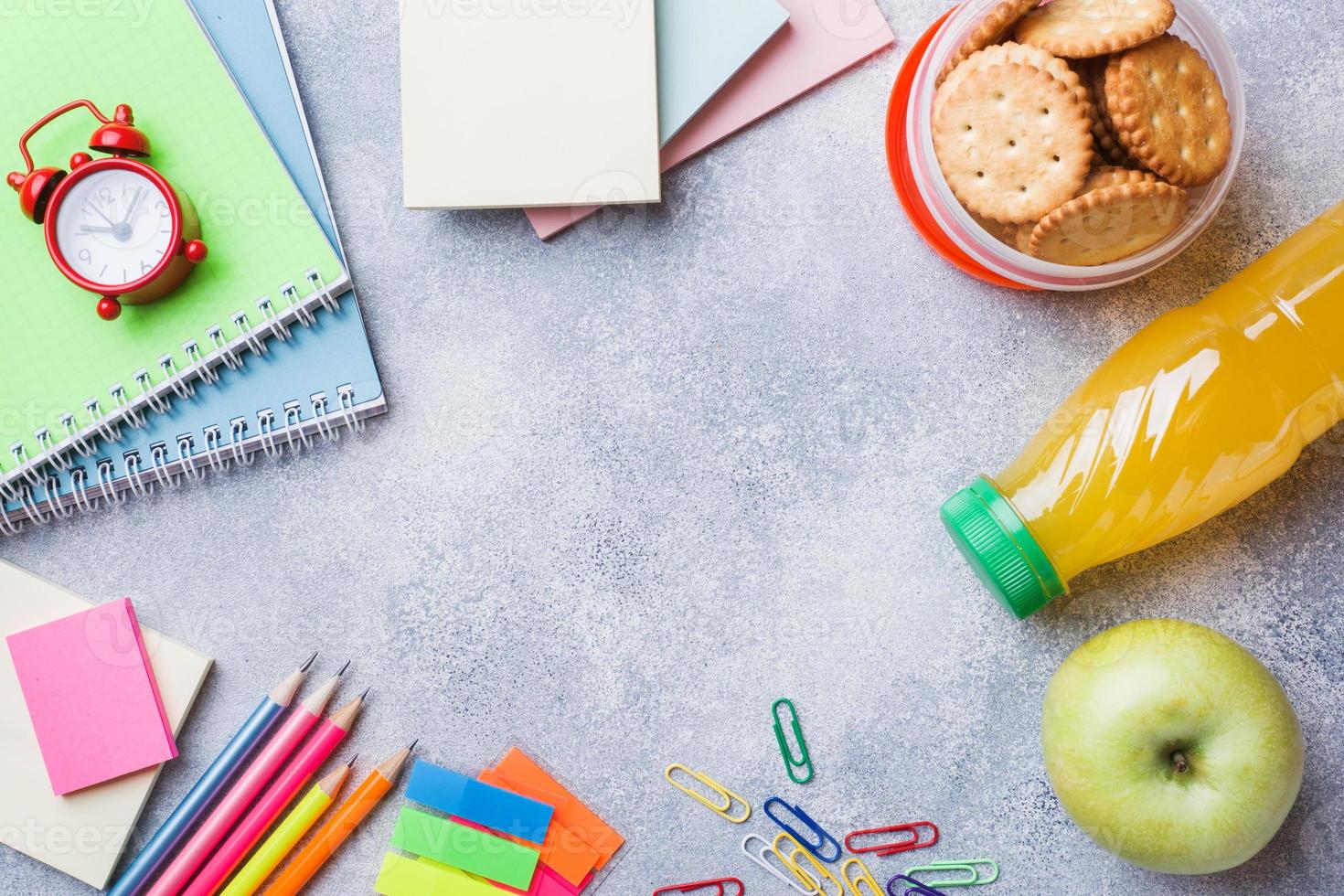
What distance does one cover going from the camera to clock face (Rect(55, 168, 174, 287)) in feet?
3.68

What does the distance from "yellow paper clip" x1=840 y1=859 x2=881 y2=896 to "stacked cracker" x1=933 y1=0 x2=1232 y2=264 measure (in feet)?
2.39

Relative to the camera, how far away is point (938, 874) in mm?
1154

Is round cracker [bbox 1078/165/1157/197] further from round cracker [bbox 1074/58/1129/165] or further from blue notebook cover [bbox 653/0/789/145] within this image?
blue notebook cover [bbox 653/0/789/145]

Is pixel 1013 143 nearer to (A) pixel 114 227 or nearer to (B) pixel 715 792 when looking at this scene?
(B) pixel 715 792

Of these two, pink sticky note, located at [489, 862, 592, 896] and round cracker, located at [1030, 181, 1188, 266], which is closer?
round cracker, located at [1030, 181, 1188, 266]

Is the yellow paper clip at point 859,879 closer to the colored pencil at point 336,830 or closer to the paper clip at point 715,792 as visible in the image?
the paper clip at point 715,792

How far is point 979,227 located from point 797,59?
1.00 feet

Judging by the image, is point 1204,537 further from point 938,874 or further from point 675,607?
point 675,607

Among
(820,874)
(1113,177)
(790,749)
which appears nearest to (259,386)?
(790,749)

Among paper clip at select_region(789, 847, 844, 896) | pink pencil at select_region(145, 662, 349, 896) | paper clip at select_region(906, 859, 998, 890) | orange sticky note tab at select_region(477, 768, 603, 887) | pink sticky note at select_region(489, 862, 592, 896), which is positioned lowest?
paper clip at select_region(906, 859, 998, 890)

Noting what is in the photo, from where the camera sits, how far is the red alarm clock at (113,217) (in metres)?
1.11

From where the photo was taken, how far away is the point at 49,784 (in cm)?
116

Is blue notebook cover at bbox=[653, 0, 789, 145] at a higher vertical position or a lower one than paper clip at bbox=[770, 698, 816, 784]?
higher

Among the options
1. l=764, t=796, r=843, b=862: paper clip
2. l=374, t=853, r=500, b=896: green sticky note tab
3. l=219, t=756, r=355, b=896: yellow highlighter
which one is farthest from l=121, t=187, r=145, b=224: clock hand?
l=764, t=796, r=843, b=862: paper clip
